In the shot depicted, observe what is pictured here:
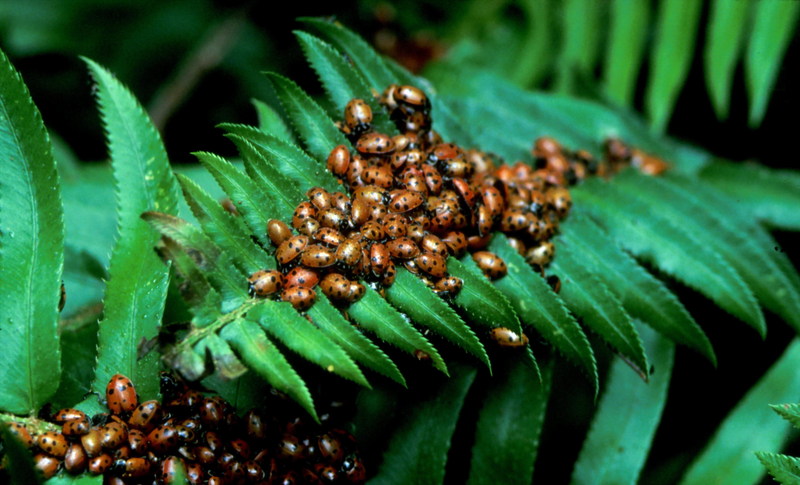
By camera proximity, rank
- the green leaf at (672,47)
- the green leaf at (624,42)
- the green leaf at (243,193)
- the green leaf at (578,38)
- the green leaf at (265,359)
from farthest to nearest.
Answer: the green leaf at (578,38), the green leaf at (624,42), the green leaf at (672,47), the green leaf at (243,193), the green leaf at (265,359)

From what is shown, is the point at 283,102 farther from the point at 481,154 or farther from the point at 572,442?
the point at 572,442

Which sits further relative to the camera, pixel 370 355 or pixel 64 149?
pixel 64 149

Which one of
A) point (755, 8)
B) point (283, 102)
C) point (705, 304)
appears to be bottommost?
point (705, 304)

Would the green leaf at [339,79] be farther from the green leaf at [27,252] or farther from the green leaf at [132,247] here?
the green leaf at [27,252]

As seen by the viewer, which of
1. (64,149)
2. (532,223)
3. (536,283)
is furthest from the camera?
(64,149)

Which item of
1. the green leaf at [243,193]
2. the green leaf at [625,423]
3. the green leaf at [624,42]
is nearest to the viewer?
the green leaf at [243,193]

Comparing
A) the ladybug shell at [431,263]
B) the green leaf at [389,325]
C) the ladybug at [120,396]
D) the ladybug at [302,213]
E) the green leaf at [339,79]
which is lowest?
the ladybug at [120,396]

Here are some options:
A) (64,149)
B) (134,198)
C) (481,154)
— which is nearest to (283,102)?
(134,198)

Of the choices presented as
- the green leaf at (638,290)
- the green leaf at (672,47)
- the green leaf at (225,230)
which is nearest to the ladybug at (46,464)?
the green leaf at (225,230)
